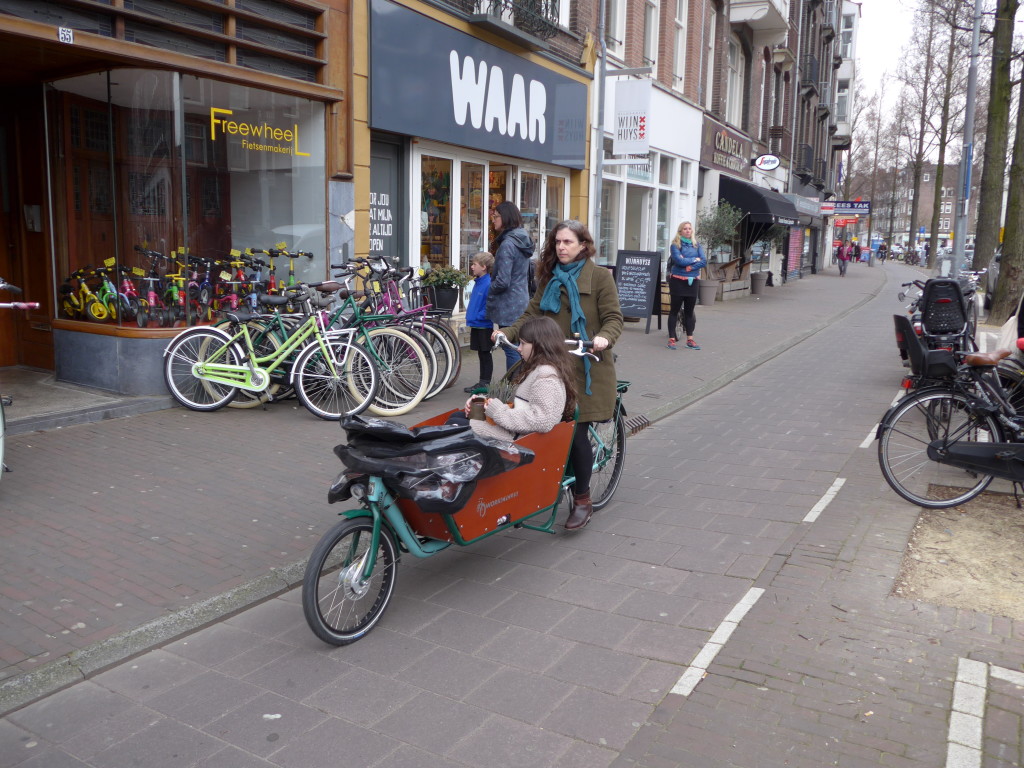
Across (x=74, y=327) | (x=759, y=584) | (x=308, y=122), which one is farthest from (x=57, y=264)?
(x=759, y=584)

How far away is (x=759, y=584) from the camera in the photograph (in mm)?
4449

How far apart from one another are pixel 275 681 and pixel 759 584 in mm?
2413

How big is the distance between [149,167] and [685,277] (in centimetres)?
748

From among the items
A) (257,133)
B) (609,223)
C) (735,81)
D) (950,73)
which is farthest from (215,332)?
(950,73)

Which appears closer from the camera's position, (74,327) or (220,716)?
(220,716)

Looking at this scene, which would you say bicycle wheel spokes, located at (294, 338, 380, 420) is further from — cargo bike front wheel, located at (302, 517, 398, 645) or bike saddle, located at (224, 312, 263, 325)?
cargo bike front wheel, located at (302, 517, 398, 645)

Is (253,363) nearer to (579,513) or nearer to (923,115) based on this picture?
(579,513)

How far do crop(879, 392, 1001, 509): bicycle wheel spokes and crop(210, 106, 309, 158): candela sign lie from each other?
21.8 feet

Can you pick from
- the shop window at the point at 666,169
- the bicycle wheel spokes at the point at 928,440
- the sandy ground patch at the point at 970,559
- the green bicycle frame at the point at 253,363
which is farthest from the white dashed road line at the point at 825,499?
the shop window at the point at 666,169

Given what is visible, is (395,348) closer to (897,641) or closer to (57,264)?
(57,264)

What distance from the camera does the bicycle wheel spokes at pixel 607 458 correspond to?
18.2ft

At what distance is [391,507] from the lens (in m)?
3.87

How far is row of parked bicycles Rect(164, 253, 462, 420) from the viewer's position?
25.4ft

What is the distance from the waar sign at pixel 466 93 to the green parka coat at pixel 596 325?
5752mm
